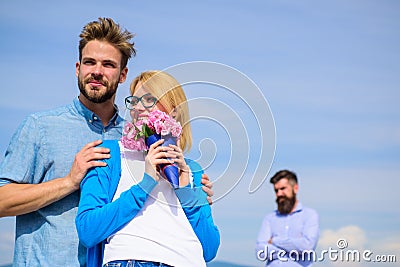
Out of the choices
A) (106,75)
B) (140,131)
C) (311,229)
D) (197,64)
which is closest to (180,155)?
(140,131)

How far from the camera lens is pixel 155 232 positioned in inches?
116

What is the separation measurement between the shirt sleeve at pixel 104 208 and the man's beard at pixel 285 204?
5.20 metres

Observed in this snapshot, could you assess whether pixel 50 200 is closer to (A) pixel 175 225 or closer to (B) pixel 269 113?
(A) pixel 175 225

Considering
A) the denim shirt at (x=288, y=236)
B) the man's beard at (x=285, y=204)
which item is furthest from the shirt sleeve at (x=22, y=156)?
the man's beard at (x=285, y=204)

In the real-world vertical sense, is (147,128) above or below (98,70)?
below

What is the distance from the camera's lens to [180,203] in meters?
3.05

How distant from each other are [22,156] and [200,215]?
37.9 inches

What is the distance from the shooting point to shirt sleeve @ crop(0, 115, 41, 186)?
131 inches

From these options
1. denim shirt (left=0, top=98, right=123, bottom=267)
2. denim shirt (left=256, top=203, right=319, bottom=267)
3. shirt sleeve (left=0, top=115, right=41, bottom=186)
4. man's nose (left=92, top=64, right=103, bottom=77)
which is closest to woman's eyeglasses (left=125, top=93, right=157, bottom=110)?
man's nose (left=92, top=64, right=103, bottom=77)

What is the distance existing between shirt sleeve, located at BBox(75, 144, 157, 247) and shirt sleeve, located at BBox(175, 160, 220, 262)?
0.20 meters

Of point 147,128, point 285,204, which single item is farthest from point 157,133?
point 285,204

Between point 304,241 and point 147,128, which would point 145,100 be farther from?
point 304,241

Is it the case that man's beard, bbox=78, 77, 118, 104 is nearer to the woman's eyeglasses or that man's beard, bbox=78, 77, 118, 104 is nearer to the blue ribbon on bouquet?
the woman's eyeglasses

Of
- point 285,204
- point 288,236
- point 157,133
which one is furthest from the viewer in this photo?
point 285,204
